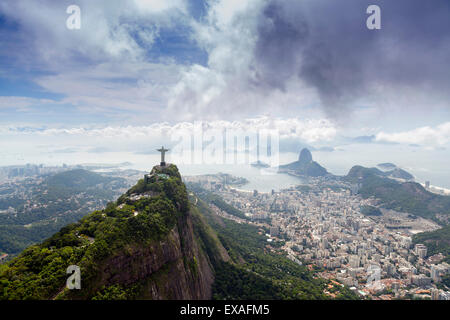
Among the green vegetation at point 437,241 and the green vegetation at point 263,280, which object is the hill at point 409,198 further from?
the green vegetation at point 263,280

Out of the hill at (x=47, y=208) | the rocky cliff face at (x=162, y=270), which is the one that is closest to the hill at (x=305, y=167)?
the hill at (x=47, y=208)

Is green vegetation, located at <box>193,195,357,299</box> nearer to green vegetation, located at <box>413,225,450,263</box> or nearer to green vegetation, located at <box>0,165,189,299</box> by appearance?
green vegetation, located at <box>0,165,189,299</box>

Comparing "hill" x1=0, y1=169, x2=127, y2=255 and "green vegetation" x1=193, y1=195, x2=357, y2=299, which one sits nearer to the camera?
"green vegetation" x1=193, y1=195, x2=357, y2=299

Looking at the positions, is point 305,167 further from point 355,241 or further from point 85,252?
point 85,252

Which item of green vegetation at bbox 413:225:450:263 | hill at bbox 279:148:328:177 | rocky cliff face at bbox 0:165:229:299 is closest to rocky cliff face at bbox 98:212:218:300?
rocky cliff face at bbox 0:165:229:299

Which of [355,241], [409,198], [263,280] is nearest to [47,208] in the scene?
[263,280]
